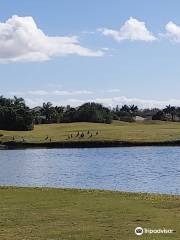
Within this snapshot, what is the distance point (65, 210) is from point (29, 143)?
4016 inches

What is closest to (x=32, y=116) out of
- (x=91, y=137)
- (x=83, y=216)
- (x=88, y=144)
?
(x=91, y=137)

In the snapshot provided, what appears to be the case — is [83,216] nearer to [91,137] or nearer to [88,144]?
[88,144]

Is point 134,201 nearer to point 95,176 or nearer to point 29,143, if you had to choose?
point 95,176

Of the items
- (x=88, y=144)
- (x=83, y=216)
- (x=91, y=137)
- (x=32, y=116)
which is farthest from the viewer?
(x=32, y=116)

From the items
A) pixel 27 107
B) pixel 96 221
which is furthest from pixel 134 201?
pixel 27 107

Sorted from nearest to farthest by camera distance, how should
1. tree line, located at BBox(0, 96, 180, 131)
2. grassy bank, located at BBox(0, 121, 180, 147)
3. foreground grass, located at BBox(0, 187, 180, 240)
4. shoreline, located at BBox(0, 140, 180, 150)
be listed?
foreground grass, located at BBox(0, 187, 180, 240)
shoreline, located at BBox(0, 140, 180, 150)
grassy bank, located at BBox(0, 121, 180, 147)
tree line, located at BBox(0, 96, 180, 131)

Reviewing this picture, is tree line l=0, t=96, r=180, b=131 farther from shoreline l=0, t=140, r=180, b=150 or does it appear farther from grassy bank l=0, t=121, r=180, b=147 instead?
shoreline l=0, t=140, r=180, b=150

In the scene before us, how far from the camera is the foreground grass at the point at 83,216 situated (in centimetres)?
1608

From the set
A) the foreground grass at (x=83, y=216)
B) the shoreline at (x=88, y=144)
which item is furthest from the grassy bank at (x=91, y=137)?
the foreground grass at (x=83, y=216)

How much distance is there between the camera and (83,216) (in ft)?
62.8

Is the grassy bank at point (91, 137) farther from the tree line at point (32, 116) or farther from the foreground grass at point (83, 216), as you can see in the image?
the foreground grass at point (83, 216)

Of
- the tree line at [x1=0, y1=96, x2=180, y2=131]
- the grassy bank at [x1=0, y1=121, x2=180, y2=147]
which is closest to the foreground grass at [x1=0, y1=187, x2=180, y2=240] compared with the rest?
the grassy bank at [x1=0, y1=121, x2=180, y2=147]

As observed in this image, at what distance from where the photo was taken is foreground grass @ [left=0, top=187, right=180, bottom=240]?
16078 mm

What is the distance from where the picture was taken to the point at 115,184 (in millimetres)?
42312
